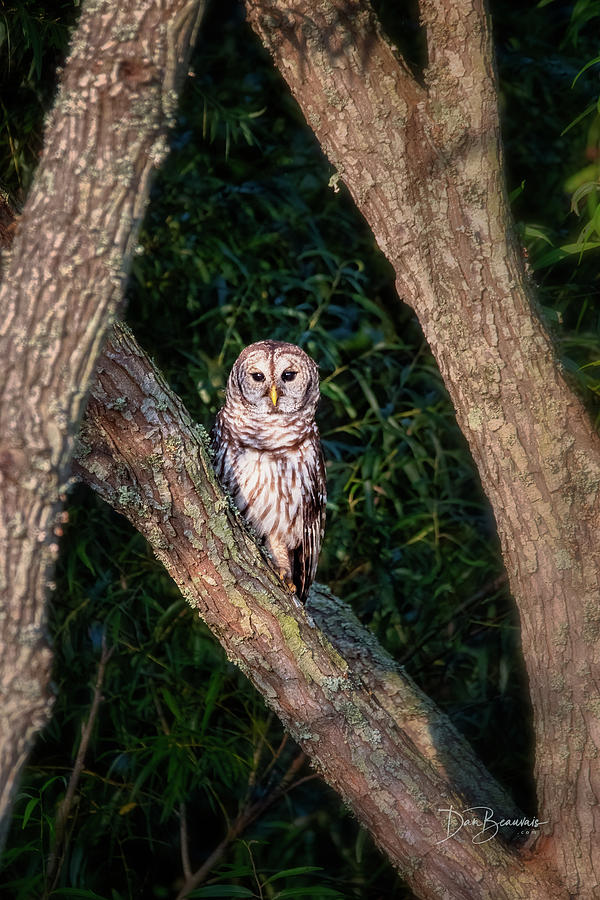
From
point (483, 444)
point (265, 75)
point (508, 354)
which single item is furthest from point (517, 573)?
point (265, 75)

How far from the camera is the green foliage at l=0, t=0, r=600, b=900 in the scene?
8.91 ft

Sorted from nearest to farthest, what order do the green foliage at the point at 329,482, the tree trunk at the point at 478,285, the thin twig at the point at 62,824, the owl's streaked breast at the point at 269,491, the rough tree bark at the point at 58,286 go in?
1. the rough tree bark at the point at 58,286
2. the tree trunk at the point at 478,285
3. the thin twig at the point at 62,824
4. the owl's streaked breast at the point at 269,491
5. the green foliage at the point at 329,482

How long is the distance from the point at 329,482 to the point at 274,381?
632 mm

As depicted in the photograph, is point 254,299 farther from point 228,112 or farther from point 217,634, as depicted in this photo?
point 217,634

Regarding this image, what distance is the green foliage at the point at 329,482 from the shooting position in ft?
8.91

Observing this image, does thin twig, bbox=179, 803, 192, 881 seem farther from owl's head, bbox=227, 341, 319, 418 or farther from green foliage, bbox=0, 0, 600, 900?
owl's head, bbox=227, 341, 319, 418

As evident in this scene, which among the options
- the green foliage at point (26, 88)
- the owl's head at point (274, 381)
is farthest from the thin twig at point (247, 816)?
the green foliage at point (26, 88)

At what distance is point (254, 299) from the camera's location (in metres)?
2.94

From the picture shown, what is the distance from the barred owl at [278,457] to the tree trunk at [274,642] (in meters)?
0.69

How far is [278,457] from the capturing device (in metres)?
2.44

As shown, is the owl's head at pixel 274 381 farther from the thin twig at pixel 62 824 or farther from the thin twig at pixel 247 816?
the thin twig at pixel 247 816

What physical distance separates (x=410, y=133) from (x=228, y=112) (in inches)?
56.1
